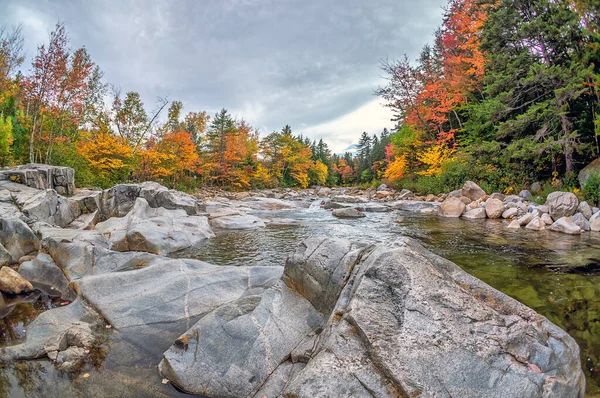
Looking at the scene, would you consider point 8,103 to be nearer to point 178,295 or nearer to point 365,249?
point 178,295

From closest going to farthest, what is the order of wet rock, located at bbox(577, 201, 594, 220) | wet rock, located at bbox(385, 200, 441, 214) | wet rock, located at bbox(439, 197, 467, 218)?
wet rock, located at bbox(577, 201, 594, 220) < wet rock, located at bbox(439, 197, 467, 218) < wet rock, located at bbox(385, 200, 441, 214)

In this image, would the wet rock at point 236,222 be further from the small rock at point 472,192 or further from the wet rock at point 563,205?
the small rock at point 472,192

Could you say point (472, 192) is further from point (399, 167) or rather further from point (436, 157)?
point (399, 167)

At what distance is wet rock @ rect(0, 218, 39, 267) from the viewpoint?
21.7 ft

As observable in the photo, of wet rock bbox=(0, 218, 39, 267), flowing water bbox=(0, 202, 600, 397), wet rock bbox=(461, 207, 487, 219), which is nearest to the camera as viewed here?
flowing water bbox=(0, 202, 600, 397)

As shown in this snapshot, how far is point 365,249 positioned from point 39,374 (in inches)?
150

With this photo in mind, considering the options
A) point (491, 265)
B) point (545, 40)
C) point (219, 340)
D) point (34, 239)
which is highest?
point (545, 40)

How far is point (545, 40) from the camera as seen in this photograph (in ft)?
46.2

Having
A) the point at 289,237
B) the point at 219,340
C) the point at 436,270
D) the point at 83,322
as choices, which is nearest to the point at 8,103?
the point at 289,237

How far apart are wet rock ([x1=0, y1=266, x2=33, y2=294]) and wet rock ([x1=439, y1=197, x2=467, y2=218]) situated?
15974 mm

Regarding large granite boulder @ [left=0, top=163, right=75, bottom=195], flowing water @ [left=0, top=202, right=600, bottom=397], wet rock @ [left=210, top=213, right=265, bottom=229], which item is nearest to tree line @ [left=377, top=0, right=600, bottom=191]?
flowing water @ [left=0, top=202, right=600, bottom=397]

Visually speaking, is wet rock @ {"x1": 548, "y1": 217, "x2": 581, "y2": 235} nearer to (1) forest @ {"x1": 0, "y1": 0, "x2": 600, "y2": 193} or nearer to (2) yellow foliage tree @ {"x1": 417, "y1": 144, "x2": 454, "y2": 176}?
(1) forest @ {"x1": 0, "y1": 0, "x2": 600, "y2": 193}

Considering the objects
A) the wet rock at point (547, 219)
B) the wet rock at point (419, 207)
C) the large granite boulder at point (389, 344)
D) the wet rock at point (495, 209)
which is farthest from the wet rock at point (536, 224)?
the large granite boulder at point (389, 344)

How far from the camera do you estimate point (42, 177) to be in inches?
497
